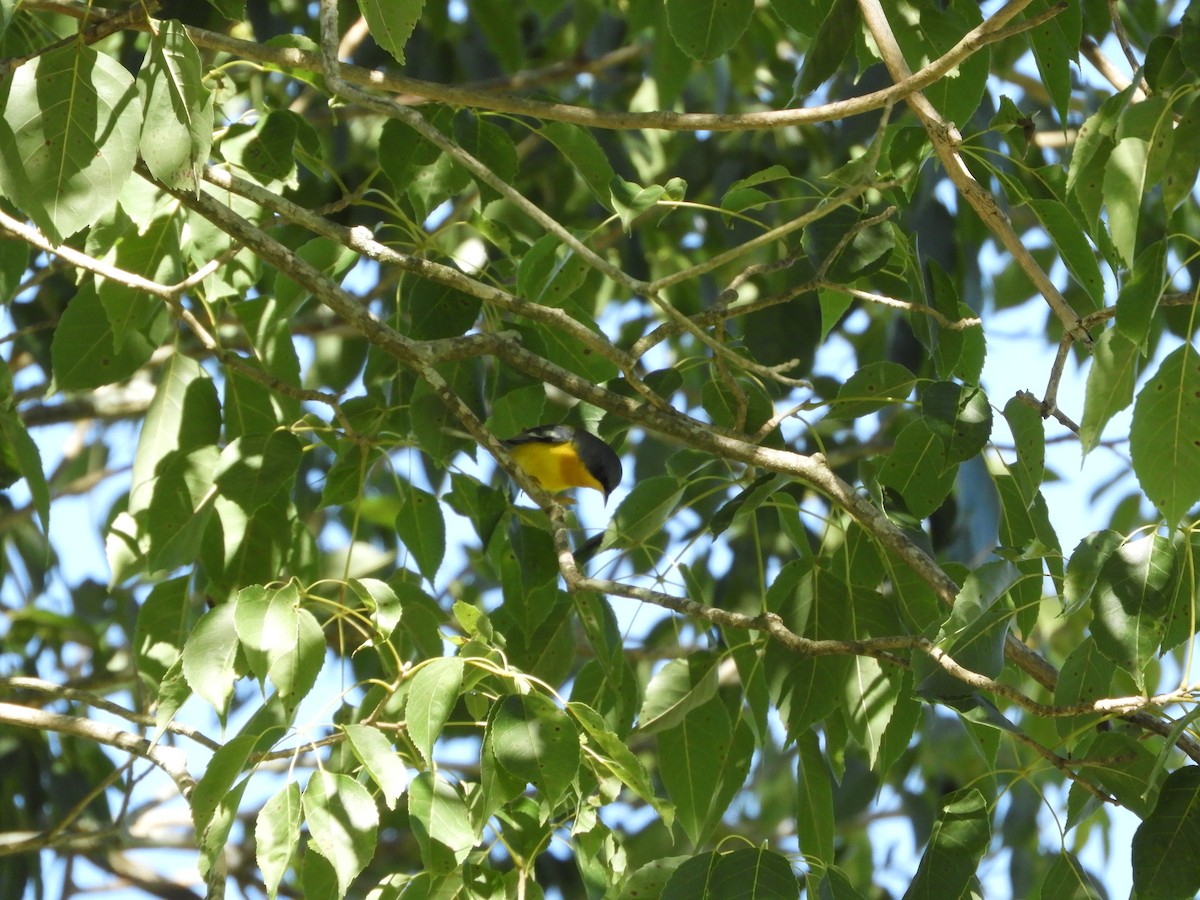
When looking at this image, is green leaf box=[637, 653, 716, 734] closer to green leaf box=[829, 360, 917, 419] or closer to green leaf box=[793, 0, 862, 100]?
green leaf box=[829, 360, 917, 419]

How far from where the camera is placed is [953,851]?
219cm

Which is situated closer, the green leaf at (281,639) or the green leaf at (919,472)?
the green leaf at (281,639)

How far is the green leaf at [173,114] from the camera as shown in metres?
2.06

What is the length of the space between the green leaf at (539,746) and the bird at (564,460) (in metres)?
3.25

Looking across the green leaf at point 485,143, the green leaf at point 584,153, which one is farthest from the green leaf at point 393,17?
the green leaf at point 485,143

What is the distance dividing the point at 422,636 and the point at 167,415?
856 millimetres

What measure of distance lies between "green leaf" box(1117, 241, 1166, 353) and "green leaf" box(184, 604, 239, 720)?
1.41 metres

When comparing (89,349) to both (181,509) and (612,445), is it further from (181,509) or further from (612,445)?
(612,445)

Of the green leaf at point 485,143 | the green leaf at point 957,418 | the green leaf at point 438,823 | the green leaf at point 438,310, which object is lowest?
the green leaf at point 438,823

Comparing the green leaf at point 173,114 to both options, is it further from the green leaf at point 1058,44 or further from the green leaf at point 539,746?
the green leaf at point 1058,44

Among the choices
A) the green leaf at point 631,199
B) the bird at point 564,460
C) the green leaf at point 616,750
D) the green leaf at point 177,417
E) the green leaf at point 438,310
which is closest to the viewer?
the green leaf at point 616,750

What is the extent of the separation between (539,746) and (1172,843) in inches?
36.6

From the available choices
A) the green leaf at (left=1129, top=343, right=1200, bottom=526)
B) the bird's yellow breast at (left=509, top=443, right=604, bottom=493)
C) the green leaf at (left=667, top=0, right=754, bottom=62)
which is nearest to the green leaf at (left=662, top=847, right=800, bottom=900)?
the green leaf at (left=1129, top=343, right=1200, bottom=526)

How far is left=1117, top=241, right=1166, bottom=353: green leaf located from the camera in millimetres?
1829
